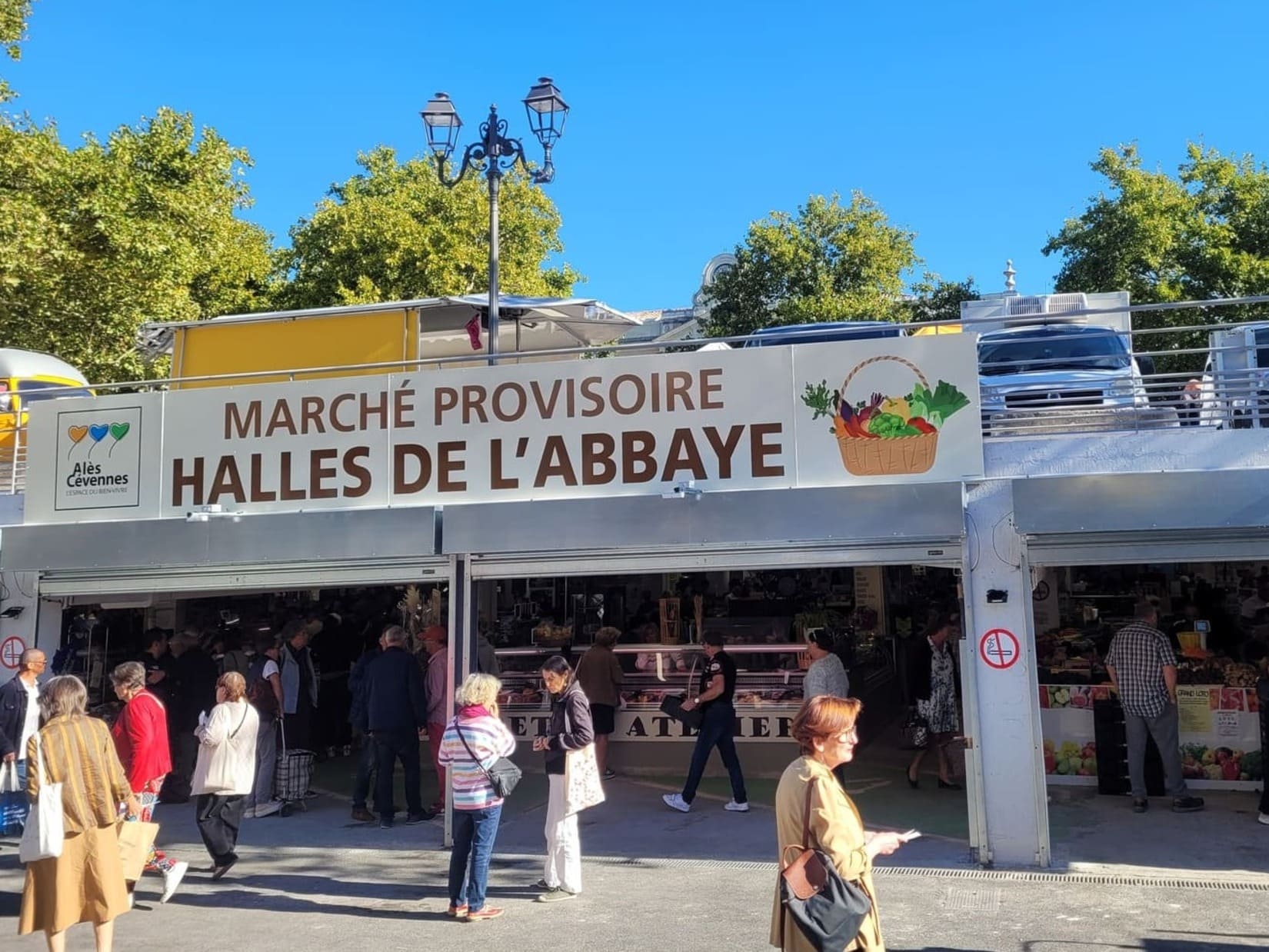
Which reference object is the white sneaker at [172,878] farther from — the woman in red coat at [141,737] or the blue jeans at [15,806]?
the blue jeans at [15,806]

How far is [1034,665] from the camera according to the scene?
786 centimetres

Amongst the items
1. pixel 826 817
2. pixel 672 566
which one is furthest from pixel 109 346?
pixel 826 817

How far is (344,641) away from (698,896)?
7.78 meters

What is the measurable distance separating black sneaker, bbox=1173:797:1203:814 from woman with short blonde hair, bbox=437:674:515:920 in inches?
236

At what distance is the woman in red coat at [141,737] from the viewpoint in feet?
22.5

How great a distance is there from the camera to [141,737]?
6.87 metres

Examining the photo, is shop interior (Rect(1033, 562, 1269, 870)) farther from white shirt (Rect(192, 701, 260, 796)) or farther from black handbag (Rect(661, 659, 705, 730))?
white shirt (Rect(192, 701, 260, 796))

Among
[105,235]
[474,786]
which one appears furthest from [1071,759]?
[105,235]

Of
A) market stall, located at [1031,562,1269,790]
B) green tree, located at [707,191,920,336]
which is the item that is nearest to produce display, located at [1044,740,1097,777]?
market stall, located at [1031,562,1269,790]

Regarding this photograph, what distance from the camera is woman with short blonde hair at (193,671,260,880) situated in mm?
7480

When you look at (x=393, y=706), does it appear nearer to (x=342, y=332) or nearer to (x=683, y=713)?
(x=683, y=713)

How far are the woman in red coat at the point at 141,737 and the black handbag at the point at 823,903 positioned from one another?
4719 mm

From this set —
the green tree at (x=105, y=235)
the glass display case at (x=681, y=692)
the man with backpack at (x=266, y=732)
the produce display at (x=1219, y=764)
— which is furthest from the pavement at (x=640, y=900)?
the green tree at (x=105, y=235)

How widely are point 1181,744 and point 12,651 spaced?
1115cm
